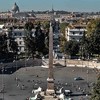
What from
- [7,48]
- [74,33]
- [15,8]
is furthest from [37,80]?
[15,8]

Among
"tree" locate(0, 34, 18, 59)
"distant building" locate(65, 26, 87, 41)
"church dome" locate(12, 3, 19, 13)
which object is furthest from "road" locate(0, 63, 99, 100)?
"church dome" locate(12, 3, 19, 13)

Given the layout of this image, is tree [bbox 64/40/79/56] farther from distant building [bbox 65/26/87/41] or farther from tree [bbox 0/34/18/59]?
distant building [bbox 65/26/87/41]

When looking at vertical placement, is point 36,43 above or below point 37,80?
above

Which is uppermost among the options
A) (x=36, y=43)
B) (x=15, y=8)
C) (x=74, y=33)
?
(x=15, y=8)

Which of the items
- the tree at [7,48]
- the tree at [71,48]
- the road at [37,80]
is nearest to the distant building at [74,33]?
the tree at [71,48]

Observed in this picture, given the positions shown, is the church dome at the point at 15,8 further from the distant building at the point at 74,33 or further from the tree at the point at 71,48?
the tree at the point at 71,48

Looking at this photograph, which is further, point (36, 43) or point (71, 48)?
point (36, 43)

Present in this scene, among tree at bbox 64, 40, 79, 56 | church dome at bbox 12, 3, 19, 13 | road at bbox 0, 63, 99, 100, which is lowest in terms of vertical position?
road at bbox 0, 63, 99, 100

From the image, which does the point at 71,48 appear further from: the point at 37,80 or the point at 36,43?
the point at 37,80

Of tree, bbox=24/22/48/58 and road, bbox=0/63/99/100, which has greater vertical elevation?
tree, bbox=24/22/48/58
